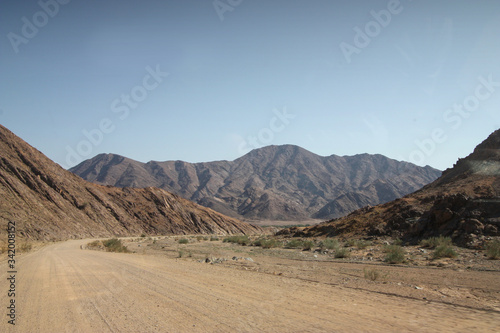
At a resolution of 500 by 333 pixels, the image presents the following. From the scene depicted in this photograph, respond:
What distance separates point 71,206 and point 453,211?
6128cm

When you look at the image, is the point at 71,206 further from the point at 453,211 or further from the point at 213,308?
the point at 213,308

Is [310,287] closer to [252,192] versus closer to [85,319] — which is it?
[85,319]

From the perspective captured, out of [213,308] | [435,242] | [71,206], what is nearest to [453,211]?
[435,242]

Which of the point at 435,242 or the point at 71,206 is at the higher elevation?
the point at 71,206

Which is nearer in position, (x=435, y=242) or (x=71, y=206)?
(x=435, y=242)

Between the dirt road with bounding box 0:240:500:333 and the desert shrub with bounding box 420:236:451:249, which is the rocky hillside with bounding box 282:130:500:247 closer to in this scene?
the desert shrub with bounding box 420:236:451:249

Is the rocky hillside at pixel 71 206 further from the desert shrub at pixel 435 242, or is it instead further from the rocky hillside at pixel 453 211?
the desert shrub at pixel 435 242

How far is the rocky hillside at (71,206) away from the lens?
47219 millimetres

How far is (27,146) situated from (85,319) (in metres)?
68.7

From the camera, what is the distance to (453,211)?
2717 cm

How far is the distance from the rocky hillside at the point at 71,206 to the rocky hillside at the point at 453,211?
3900cm

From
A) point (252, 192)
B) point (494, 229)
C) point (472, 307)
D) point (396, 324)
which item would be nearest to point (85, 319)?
point (396, 324)

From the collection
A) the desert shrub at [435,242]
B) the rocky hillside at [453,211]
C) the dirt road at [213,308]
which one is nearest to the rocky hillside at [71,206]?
the rocky hillside at [453,211]

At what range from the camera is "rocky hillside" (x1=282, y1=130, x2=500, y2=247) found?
2441 centimetres
